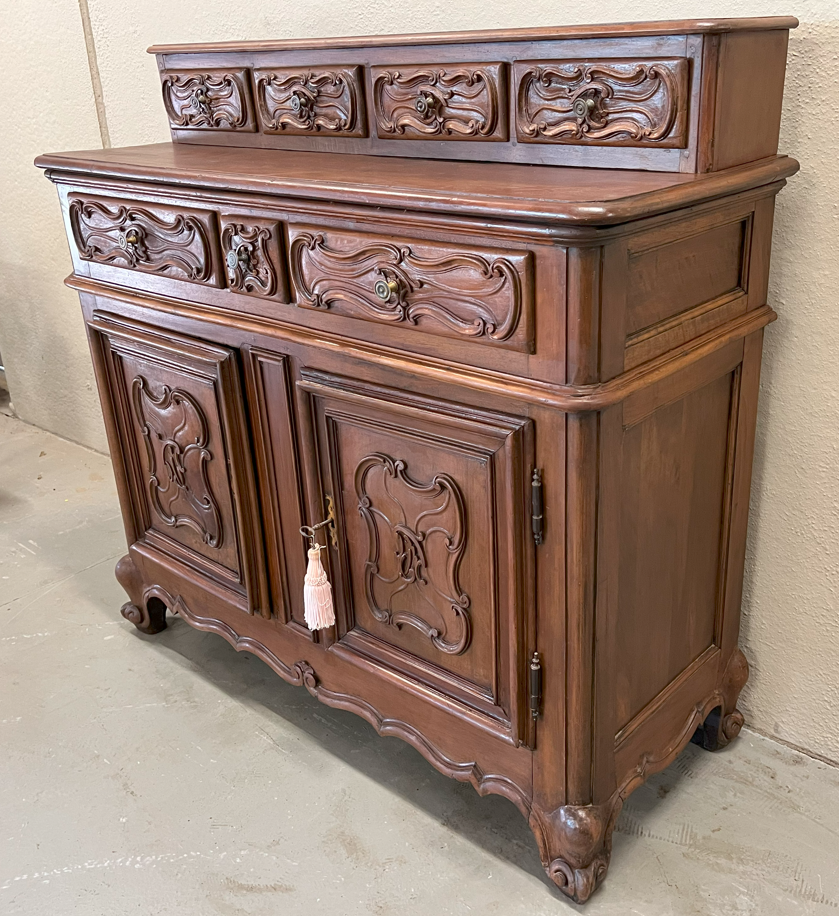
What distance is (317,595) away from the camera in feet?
5.43

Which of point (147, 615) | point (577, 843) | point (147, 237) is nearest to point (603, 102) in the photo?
point (147, 237)

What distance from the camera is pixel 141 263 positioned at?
70.8 inches

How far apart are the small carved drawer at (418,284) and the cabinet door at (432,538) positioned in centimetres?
12

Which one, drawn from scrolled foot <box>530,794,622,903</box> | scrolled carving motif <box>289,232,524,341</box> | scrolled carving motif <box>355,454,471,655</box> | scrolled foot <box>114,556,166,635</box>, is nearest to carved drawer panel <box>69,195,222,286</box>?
scrolled carving motif <box>289,232,524,341</box>

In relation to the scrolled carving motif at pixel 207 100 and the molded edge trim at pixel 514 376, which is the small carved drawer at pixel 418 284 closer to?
the molded edge trim at pixel 514 376

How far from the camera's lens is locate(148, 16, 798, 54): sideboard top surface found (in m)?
1.26

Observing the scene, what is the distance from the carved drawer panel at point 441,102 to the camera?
153 centimetres

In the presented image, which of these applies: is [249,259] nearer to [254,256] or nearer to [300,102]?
[254,256]

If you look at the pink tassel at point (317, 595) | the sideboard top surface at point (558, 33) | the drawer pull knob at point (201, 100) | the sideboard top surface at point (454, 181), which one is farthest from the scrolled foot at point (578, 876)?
the drawer pull knob at point (201, 100)

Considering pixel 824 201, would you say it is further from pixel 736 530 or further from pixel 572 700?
pixel 572 700

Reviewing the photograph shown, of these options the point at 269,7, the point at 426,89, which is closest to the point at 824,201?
→ the point at 426,89

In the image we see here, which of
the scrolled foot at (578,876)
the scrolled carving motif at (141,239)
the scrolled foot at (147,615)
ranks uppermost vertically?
the scrolled carving motif at (141,239)

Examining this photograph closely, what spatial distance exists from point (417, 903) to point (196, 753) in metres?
Answer: 0.60

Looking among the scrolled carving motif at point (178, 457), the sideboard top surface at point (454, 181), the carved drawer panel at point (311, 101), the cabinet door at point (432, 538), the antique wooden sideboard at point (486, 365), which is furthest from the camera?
the scrolled carving motif at point (178, 457)
